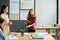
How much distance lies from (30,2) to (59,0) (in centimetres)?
131

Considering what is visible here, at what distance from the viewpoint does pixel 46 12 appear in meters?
8.49

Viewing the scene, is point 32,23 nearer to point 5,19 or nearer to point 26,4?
point 5,19

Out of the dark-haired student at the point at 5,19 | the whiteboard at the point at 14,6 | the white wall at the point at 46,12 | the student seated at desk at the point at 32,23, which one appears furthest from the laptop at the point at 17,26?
the dark-haired student at the point at 5,19

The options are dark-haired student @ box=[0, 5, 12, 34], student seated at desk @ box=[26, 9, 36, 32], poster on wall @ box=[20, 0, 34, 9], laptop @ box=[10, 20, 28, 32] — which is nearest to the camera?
dark-haired student @ box=[0, 5, 12, 34]

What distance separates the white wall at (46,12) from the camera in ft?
27.8

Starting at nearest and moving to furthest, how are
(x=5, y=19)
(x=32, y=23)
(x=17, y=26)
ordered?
(x=5, y=19), (x=32, y=23), (x=17, y=26)

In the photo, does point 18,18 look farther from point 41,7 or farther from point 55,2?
point 55,2

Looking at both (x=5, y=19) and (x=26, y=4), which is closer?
(x=5, y=19)

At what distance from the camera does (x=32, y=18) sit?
A: 604 centimetres

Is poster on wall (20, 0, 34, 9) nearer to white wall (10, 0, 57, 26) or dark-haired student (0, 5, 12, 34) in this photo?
white wall (10, 0, 57, 26)

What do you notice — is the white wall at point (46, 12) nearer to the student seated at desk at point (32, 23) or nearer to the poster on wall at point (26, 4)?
the poster on wall at point (26, 4)

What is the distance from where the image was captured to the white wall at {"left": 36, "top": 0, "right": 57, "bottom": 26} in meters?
8.46

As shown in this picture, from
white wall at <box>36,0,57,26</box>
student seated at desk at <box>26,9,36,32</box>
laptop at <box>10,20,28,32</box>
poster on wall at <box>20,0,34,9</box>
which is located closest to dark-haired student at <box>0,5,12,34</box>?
student seated at desk at <box>26,9,36,32</box>

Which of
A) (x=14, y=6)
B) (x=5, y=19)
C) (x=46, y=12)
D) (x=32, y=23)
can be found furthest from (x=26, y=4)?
(x=5, y=19)
